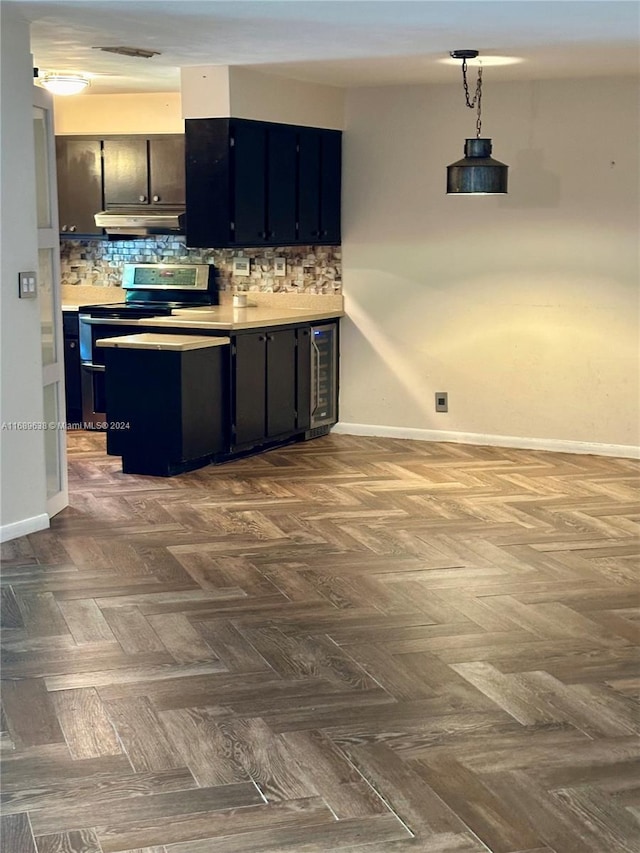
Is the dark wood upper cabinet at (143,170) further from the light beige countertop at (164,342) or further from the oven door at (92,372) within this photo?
the light beige countertop at (164,342)

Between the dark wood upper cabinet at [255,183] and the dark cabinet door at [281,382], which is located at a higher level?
the dark wood upper cabinet at [255,183]

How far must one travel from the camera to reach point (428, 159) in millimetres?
7957

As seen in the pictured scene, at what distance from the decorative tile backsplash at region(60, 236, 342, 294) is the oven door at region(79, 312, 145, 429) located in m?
→ 0.84

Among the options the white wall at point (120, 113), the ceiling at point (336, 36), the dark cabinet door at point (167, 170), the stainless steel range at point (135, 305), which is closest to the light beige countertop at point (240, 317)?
the stainless steel range at point (135, 305)

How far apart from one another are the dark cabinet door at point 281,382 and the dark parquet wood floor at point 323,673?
122 centimetres

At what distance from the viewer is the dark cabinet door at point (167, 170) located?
8.24 meters

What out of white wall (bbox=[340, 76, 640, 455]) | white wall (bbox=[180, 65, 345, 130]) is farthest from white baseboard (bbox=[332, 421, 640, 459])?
white wall (bbox=[180, 65, 345, 130])

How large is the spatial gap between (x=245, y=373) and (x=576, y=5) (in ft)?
10.7

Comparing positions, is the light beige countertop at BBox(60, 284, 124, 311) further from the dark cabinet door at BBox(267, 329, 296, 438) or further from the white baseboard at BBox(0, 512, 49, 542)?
the white baseboard at BBox(0, 512, 49, 542)

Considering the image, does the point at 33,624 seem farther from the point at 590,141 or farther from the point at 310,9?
the point at 590,141

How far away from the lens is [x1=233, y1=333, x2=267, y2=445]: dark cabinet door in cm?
730

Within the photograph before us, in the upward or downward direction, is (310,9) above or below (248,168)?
above

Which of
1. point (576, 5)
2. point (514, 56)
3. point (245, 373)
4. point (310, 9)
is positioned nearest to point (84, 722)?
point (310, 9)

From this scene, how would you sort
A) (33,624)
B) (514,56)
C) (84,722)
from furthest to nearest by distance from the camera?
(514,56) < (33,624) < (84,722)
